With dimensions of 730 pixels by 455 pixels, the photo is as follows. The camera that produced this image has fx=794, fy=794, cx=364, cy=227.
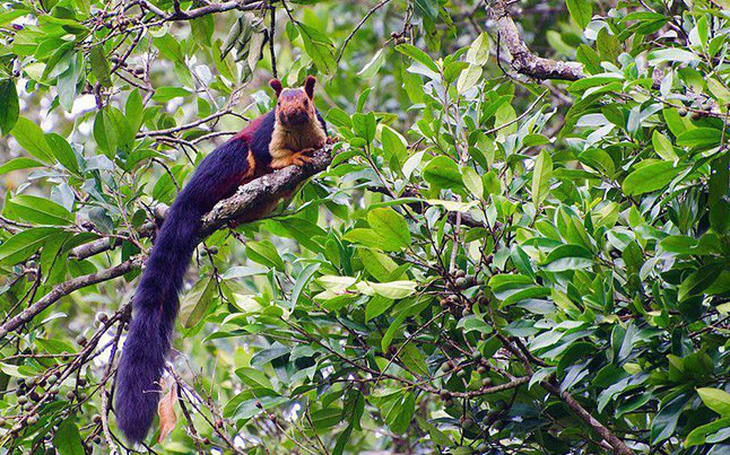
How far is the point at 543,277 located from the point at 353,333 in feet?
2.50

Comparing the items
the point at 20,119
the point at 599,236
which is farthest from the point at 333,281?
the point at 20,119

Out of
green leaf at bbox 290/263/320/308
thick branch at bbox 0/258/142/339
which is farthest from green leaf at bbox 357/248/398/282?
thick branch at bbox 0/258/142/339

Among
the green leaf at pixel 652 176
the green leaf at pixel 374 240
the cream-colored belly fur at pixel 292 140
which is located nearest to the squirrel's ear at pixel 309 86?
the cream-colored belly fur at pixel 292 140

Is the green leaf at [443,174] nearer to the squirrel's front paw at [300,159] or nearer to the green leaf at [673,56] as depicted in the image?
the green leaf at [673,56]

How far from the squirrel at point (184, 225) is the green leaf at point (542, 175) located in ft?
4.53

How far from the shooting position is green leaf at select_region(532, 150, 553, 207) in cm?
250

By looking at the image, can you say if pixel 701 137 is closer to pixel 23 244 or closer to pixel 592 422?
pixel 592 422

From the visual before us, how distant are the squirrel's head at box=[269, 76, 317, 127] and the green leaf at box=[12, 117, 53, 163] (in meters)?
1.14

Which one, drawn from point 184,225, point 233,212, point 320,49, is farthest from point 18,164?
point 320,49

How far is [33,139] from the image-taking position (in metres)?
3.32

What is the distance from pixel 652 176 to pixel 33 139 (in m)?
2.47

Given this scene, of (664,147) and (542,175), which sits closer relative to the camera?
(664,147)

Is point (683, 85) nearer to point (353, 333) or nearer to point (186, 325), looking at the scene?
point (353, 333)

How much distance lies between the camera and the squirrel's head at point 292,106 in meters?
3.99
